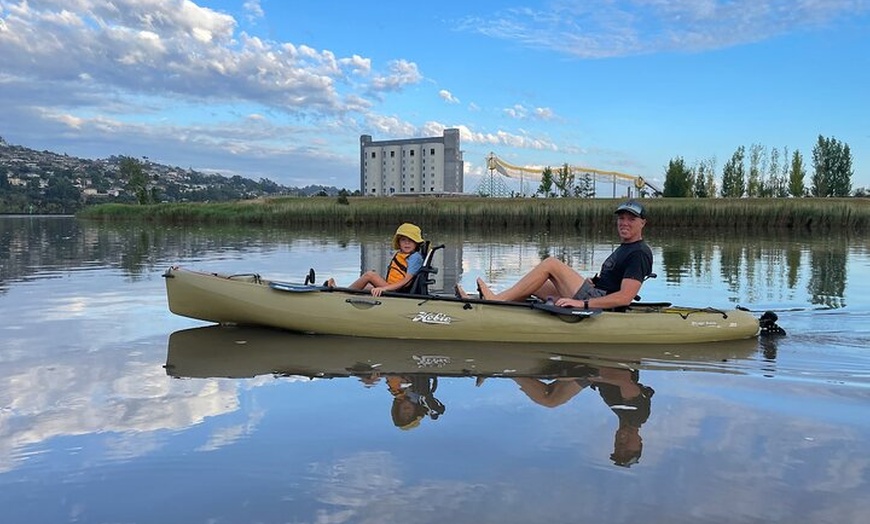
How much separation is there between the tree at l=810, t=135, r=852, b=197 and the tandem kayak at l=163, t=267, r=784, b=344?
53116 mm

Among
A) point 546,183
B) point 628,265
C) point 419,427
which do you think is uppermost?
point 546,183

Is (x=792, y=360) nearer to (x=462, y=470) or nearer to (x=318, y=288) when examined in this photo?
(x=462, y=470)

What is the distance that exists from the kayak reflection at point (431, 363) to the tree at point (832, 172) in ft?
175

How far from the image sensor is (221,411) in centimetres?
463

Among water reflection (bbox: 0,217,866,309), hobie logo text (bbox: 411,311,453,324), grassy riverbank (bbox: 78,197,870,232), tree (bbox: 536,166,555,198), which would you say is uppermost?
tree (bbox: 536,166,555,198)

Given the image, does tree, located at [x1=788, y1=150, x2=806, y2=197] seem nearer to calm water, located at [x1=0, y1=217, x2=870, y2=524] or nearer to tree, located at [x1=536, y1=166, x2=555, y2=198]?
tree, located at [x1=536, y1=166, x2=555, y2=198]

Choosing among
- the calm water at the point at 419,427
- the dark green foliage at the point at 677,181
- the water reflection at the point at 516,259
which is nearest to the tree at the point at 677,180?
the dark green foliage at the point at 677,181

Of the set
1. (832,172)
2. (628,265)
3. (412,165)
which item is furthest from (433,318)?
(412,165)

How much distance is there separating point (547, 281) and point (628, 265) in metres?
0.99

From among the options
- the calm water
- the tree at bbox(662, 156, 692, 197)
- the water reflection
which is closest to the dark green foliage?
the tree at bbox(662, 156, 692, 197)

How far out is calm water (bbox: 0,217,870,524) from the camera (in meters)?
3.21

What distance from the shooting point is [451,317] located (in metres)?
6.91

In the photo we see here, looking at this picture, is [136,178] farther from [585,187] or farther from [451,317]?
[451,317]

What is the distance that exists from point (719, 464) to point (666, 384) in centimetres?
179
